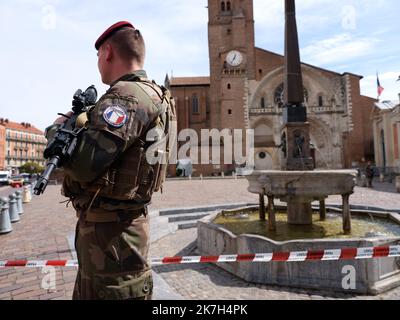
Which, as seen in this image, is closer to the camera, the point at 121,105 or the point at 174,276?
the point at 121,105

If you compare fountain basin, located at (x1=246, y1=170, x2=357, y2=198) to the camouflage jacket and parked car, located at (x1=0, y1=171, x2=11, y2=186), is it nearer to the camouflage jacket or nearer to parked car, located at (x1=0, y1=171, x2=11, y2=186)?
the camouflage jacket

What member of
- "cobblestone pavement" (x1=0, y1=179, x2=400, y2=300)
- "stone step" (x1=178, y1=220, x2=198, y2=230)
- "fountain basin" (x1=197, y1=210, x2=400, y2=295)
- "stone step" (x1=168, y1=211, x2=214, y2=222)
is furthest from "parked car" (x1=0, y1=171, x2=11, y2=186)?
"fountain basin" (x1=197, y1=210, x2=400, y2=295)

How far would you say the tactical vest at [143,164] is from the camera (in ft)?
5.32

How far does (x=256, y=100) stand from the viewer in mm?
40844

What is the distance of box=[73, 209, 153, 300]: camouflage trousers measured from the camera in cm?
165

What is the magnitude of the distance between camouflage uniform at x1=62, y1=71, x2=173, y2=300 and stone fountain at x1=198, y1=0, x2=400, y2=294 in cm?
322

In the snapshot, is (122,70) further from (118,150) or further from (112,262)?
(112,262)

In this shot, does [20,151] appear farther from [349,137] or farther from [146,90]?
[146,90]

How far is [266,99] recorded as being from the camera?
40.7 metres

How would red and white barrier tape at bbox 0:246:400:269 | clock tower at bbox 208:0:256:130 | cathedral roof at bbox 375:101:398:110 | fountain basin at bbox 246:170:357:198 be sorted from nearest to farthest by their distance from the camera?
red and white barrier tape at bbox 0:246:400:269 → fountain basin at bbox 246:170:357:198 → cathedral roof at bbox 375:101:398:110 → clock tower at bbox 208:0:256:130

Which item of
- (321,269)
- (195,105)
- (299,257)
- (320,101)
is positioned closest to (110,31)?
(299,257)

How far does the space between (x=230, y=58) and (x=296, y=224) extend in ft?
125
